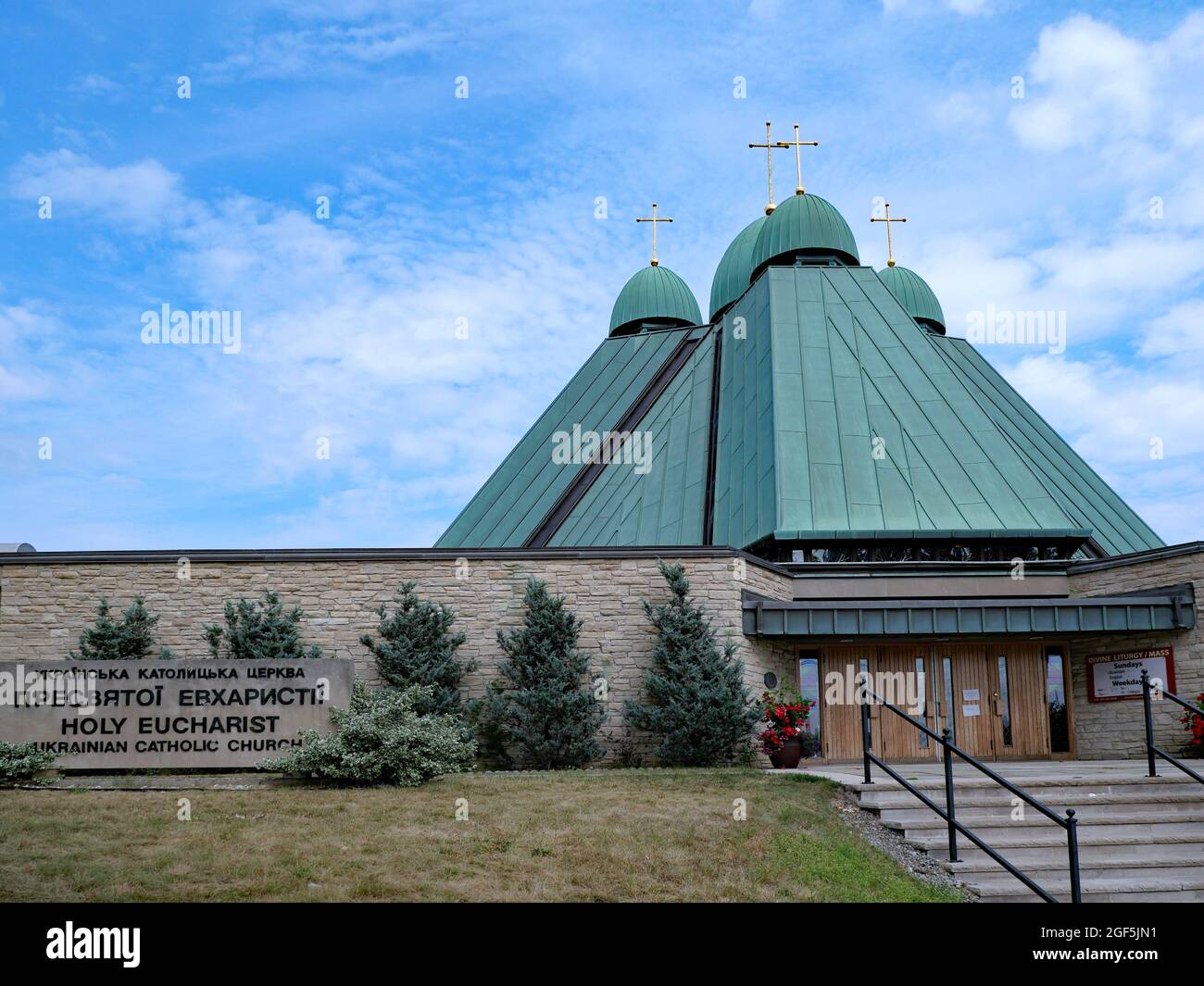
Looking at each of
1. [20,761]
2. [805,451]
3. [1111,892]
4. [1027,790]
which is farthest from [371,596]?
[1111,892]

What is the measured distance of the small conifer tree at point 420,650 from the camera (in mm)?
16797

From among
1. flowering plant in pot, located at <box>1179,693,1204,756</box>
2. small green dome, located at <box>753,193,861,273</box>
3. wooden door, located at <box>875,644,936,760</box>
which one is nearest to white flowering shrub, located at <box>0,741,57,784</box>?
wooden door, located at <box>875,644,936,760</box>

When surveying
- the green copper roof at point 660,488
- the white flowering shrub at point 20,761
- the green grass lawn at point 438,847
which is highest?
the green copper roof at point 660,488

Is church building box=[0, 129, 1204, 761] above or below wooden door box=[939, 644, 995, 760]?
above

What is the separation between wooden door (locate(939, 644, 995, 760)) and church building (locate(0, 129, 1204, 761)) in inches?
1.5

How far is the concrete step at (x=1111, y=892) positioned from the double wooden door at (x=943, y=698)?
9.19 metres

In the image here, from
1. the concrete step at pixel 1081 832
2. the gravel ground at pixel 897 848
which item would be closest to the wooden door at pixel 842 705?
the concrete step at pixel 1081 832

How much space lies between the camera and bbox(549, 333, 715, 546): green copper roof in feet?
75.6

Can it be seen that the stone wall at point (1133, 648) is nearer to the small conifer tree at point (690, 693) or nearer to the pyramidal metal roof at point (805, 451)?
the pyramidal metal roof at point (805, 451)

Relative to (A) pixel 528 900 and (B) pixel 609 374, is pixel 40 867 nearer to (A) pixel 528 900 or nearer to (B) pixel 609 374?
(A) pixel 528 900

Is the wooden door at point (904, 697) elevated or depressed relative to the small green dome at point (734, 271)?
depressed

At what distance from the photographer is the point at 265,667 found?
46.3 ft

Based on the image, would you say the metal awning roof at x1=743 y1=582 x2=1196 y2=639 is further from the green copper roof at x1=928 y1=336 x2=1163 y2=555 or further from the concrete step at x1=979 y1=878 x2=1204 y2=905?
the concrete step at x1=979 y1=878 x2=1204 y2=905
